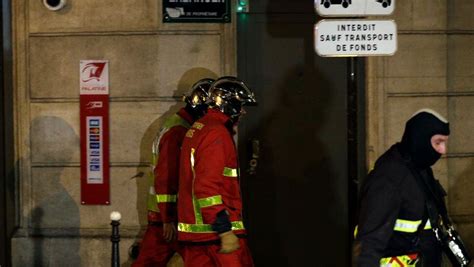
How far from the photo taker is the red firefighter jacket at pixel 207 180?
6.95 meters

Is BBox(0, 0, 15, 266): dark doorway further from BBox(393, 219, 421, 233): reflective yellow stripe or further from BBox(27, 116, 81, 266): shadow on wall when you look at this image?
BBox(393, 219, 421, 233): reflective yellow stripe

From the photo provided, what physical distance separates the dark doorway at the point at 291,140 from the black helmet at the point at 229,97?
88.0 inches

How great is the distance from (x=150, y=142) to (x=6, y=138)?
152cm


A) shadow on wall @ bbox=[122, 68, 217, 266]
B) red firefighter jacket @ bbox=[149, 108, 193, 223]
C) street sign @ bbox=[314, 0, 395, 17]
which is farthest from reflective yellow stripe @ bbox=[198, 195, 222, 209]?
shadow on wall @ bbox=[122, 68, 217, 266]

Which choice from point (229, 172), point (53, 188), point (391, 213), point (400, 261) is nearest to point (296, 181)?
point (53, 188)

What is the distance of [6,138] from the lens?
9750mm

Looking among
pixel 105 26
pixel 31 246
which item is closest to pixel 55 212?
pixel 31 246

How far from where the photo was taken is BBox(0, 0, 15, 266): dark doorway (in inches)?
382

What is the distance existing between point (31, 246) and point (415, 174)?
513 centimetres

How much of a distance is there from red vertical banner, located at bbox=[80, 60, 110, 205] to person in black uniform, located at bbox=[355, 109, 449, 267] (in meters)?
4.43

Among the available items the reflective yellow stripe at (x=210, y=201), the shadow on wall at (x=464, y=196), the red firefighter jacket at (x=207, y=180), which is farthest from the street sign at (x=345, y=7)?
the shadow on wall at (x=464, y=196)

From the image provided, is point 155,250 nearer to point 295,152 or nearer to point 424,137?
point 295,152

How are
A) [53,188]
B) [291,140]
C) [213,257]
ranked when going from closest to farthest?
[213,257] < [53,188] < [291,140]

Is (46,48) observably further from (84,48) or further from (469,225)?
(469,225)
